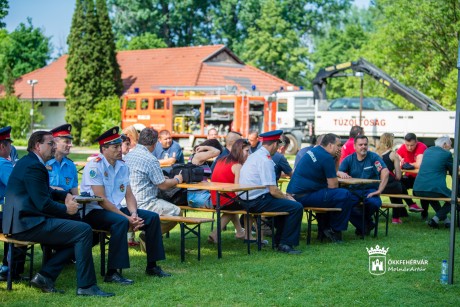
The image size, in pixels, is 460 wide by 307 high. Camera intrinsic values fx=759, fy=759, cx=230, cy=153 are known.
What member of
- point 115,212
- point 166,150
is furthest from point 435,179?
point 115,212

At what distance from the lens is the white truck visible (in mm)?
29250

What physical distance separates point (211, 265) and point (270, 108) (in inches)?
1007

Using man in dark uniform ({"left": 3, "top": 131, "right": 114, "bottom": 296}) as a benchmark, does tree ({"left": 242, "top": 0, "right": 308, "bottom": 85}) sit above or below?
above

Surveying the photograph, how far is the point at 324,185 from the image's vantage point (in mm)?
10516

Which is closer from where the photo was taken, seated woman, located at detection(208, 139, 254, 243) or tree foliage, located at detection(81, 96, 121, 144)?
seated woman, located at detection(208, 139, 254, 243)

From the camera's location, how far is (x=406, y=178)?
1377 centimetres

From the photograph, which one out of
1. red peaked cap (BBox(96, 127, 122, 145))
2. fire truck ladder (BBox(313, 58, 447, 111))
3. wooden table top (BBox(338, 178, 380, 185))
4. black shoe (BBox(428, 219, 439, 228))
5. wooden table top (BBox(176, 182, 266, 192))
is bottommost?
black shoe (BBox(428, 219, 439, 228))

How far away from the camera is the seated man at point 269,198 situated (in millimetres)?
9656

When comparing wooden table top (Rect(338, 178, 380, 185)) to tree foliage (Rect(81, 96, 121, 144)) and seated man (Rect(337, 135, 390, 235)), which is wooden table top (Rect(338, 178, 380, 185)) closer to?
seated man (Rect(337, 135, 390, 235))

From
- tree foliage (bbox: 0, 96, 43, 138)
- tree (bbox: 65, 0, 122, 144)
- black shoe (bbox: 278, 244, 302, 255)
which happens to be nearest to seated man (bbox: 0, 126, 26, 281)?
black shoe (bbox: 278, 244, 302, 255)

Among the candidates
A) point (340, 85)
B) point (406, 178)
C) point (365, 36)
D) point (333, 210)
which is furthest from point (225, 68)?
point (333, 210)

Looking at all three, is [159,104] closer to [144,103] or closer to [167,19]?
[144,103]

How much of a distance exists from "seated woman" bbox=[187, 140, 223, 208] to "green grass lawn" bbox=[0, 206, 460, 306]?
608 millimetres

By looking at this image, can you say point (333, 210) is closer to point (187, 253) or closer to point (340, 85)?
point (187, 253)
